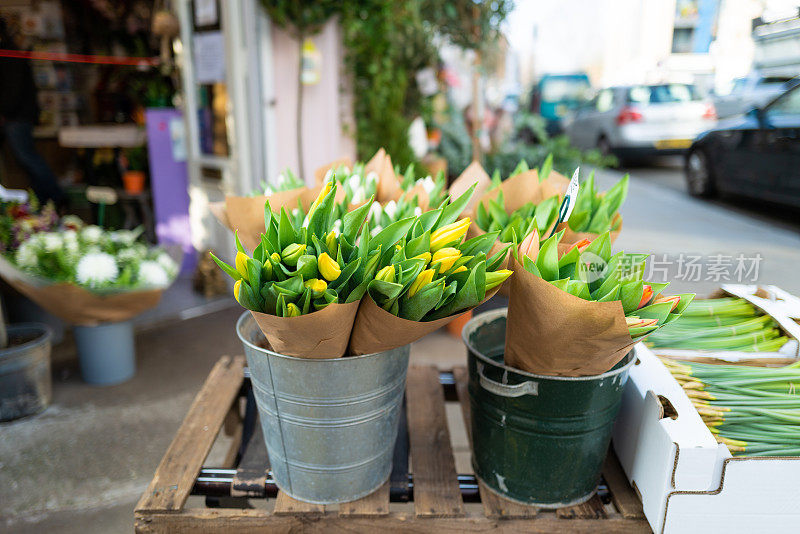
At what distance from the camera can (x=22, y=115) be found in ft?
15.1

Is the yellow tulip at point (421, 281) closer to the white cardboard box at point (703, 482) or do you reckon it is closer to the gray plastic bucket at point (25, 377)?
the white cardboard box at point (703, 482)

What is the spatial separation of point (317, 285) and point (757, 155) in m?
7.02

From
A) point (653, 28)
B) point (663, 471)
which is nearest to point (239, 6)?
point (663, 471)

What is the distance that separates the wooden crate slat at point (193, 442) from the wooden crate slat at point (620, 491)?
2.94 feet

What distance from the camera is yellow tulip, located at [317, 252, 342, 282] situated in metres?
0.93

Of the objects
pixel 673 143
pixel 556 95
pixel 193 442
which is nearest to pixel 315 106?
pixel 193 442

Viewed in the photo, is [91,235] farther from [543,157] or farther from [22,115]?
[543,157]

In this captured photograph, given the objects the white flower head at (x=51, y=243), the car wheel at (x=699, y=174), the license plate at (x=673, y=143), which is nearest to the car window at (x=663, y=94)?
the license plate at (x=673, y=143)

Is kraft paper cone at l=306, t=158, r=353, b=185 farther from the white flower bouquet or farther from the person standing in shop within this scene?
the person standing in shop

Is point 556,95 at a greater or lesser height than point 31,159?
greater

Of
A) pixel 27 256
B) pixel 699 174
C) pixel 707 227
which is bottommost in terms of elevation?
pixel 707 227

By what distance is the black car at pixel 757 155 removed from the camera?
5914 millimetres

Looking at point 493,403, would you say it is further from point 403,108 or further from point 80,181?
point 80,181

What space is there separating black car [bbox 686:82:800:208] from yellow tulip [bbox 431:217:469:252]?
616 centimetres
